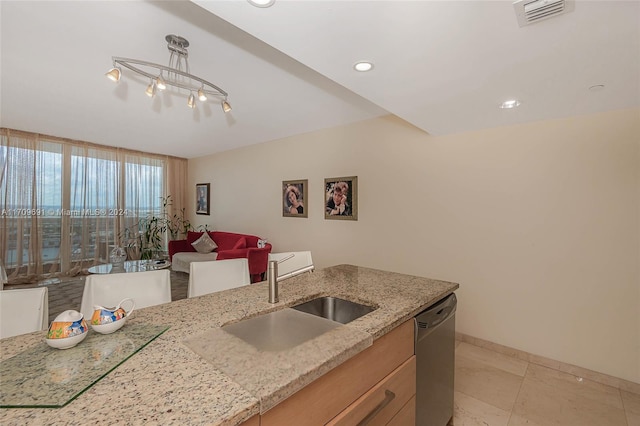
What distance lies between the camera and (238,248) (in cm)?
461

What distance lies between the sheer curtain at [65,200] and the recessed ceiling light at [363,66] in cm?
603

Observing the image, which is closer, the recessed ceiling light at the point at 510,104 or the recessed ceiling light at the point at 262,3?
the recessed ceiling light at the point at 262,3

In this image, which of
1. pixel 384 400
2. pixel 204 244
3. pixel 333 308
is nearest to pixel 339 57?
pixel 333 308

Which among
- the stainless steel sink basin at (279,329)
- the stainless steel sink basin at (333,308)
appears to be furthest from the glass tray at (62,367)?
the stainless steel sink basin at (333,308)

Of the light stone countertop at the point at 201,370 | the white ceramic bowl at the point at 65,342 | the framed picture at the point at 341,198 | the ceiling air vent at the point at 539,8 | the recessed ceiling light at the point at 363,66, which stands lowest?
the light stone countertop at the point at 201,370

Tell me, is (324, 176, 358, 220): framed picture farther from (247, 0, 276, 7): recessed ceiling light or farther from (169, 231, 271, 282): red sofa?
(247, 0, 276, 7): recessed ceiling light

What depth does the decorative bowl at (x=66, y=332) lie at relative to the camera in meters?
0.96

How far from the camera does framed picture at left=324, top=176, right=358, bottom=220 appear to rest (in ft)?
12.7

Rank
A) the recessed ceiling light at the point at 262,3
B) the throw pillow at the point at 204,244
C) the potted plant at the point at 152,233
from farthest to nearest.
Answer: the potted plant at the point at 152,233, the throw pillow at the point at 204,244, the recessed ceiling light at the point at 262,3

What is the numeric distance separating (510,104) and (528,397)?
88.6 inches

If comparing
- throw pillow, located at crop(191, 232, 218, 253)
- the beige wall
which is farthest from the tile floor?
throw pillow, located at crop(191, 232, 218, 253)

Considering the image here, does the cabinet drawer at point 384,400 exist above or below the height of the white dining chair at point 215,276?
below

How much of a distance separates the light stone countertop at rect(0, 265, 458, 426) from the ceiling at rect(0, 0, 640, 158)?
135 cm

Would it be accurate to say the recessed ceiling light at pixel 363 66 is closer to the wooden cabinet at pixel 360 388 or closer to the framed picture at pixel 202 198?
the wooden cabinet at pixel 360 388
